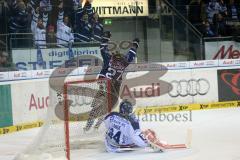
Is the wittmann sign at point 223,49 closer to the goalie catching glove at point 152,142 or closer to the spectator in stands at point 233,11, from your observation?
the spectator in stands at point 233,11

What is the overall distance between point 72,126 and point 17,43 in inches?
186

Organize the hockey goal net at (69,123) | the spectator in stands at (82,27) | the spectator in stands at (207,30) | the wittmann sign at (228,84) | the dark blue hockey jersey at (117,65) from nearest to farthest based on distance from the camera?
1. the hockey goal net at (69,123)
2. the dark blue hockey jersey at (117,65)
3. the wittmann sign at (228,84)
4. the spectator in stands at (82,27)
5. the spectator in stands at (207,30)

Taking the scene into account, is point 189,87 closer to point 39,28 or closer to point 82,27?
point 82,27

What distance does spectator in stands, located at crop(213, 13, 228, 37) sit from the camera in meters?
16.5

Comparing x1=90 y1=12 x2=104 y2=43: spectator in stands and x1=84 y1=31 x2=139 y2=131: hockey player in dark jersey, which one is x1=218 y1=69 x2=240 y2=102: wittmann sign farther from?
x1=90 y1=12 x2=104 y2=43: spectator in stands

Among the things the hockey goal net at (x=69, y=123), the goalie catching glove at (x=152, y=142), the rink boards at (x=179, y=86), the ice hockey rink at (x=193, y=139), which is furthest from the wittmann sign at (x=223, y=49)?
the goalie catching glove at (x=152, y=142)

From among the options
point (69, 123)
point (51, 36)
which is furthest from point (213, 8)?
point (69, 123)

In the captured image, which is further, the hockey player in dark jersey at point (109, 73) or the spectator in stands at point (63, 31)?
the spectator in stands at point (63, 31)

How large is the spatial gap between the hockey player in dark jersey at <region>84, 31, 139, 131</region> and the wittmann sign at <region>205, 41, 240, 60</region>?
111 inches

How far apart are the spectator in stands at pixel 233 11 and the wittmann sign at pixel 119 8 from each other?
9.23 feet

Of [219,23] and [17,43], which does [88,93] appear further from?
[219,23]

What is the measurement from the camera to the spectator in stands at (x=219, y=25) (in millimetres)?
16517

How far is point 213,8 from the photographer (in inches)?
683

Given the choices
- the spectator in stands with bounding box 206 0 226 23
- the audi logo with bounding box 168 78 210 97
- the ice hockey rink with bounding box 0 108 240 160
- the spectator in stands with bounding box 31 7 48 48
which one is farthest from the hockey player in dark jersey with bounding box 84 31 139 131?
the spectator in stands with bounding box 206 0 226 23
